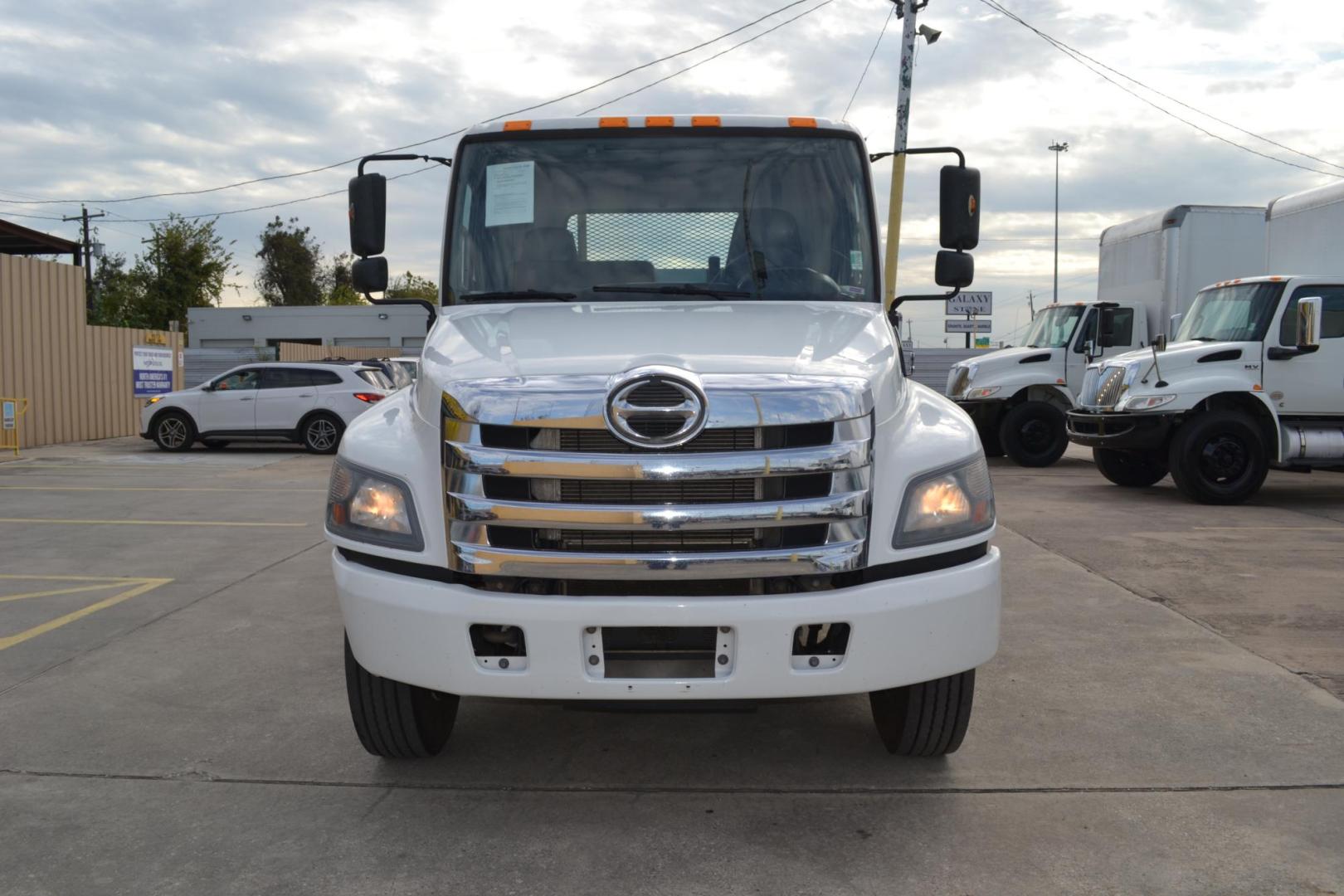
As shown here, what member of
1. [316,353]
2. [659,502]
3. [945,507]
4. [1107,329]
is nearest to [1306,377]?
[1107,329]

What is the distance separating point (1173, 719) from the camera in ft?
15.0

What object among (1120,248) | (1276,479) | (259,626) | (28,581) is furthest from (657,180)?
(1120,248)

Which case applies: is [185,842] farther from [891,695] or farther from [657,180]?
[657,180]

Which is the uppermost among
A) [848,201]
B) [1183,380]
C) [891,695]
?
[848,201]

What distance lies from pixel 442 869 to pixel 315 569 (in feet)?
16.5

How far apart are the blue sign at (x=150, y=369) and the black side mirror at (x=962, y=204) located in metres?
21.7

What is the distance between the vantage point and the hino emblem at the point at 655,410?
10.8 ft

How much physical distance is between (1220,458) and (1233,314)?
5.24 feet

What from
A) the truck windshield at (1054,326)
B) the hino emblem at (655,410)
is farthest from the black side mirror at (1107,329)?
the hino emblem at (655,410)

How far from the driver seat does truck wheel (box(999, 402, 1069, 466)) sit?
39.5ft

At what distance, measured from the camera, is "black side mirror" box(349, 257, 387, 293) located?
5.28 metres

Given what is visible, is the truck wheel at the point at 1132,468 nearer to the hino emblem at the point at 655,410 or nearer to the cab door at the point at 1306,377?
the cab door at the point at 1306,377

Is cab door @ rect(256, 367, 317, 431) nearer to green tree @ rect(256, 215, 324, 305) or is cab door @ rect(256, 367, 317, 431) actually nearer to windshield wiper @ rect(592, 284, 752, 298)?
windshield wiper @ rect(592, 284, 752, 298)

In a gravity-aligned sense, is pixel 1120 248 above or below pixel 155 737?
above
